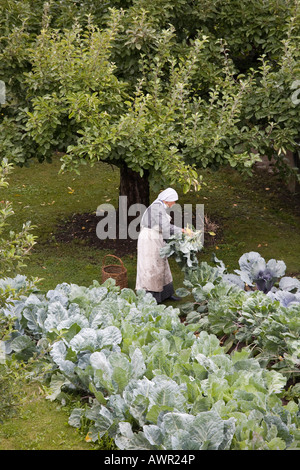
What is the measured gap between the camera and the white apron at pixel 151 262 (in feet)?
26.4

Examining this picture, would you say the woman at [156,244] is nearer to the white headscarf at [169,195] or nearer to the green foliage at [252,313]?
the white headscarf at [169,195]

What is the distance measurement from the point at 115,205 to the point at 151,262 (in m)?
4.46

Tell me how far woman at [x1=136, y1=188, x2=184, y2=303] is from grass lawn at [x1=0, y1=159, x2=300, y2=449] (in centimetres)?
85

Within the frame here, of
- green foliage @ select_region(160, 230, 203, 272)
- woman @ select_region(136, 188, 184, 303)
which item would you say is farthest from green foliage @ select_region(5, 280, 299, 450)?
woman @ select_region(136, 188, 184, 303)

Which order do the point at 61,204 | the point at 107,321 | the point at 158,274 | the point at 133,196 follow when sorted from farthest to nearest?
the point at 61,204 < the point at 133,196 < the point at 158,274 < the point at 107,321

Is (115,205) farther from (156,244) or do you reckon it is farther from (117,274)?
(156,244)

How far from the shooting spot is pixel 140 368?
531 cm

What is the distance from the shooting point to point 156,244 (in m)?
8.05

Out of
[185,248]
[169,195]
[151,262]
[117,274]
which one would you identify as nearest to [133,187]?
[117,274]

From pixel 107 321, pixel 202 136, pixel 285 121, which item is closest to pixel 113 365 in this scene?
pixel 107 321

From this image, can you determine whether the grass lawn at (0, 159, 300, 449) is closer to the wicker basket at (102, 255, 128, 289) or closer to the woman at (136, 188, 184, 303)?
the wicker basket at (102, 255, 128, 289)

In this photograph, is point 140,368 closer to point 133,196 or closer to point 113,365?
point 113,365

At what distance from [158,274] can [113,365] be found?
3009 mm

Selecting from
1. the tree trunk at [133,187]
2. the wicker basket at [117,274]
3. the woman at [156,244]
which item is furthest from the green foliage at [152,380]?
Result: the tree trunk at [133,187]
